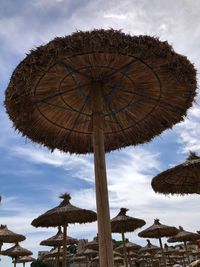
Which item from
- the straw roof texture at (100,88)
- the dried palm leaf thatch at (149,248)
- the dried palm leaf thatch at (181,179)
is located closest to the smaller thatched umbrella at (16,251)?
the dried palm leaf thatch at (149,248)

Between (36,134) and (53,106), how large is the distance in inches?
25.8

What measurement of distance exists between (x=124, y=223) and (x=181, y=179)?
26.0 feet

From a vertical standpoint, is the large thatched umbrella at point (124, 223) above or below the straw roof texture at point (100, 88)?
above

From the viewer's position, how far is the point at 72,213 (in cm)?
1250

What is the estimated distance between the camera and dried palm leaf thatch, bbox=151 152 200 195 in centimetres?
910

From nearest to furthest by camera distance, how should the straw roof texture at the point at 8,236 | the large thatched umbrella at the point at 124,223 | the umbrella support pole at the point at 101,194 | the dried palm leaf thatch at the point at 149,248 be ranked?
the umbrella support pole at the point at 101,194
the straw roof texture at the point at 8,236
the large thatched umbrella at the point at 124,223
the dried palm leaf thatch at the point at 149,248

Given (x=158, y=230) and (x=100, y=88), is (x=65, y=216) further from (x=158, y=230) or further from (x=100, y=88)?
(x=100, y=88)

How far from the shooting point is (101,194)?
3836 millimetres

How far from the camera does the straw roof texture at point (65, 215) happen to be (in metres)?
12.4

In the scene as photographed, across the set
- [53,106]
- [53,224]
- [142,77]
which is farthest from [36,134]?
[53,224]

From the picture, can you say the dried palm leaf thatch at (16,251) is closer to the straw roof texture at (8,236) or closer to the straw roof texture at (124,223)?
the straw roof texture at (8,236)

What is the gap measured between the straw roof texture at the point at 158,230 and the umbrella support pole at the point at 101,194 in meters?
15.7

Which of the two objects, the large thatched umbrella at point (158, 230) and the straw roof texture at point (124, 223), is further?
the large thatched umbrella at point (158, 230)

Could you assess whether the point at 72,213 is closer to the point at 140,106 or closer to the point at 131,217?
the point at 131,217
